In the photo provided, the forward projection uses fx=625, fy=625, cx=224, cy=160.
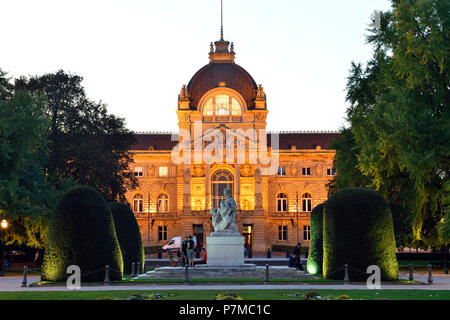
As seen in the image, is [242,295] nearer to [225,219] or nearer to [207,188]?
[225,219]

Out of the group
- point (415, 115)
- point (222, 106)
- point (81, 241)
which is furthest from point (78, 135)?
point (222, 106)

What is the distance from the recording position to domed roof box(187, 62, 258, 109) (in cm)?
7156

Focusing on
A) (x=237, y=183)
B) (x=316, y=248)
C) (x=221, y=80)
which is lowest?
(x=316, y=248)

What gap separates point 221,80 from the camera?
71.4 m

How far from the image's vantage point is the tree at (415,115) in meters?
27.6

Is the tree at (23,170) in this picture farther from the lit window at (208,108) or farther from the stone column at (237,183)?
the lit window at (208,108)

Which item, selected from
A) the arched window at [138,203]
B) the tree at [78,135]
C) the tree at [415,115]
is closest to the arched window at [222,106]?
the arched window at [138,203]

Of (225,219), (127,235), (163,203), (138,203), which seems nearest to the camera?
(127,235)

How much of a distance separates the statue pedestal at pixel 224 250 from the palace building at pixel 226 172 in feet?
120

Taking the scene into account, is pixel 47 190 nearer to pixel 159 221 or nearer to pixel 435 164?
pixel 435 164

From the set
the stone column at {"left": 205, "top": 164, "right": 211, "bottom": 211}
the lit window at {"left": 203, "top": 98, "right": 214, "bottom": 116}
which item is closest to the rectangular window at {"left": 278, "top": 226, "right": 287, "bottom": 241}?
the stone column at {"left": 205, "top": 164, "right": 211, "bottom": 211}

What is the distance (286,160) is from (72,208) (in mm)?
51987

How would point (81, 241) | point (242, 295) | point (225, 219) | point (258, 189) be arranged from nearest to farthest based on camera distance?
point (242, 295) → point (81, 241) → point (225, 219) → point (258, 189)

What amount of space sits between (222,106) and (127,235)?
4131cm
